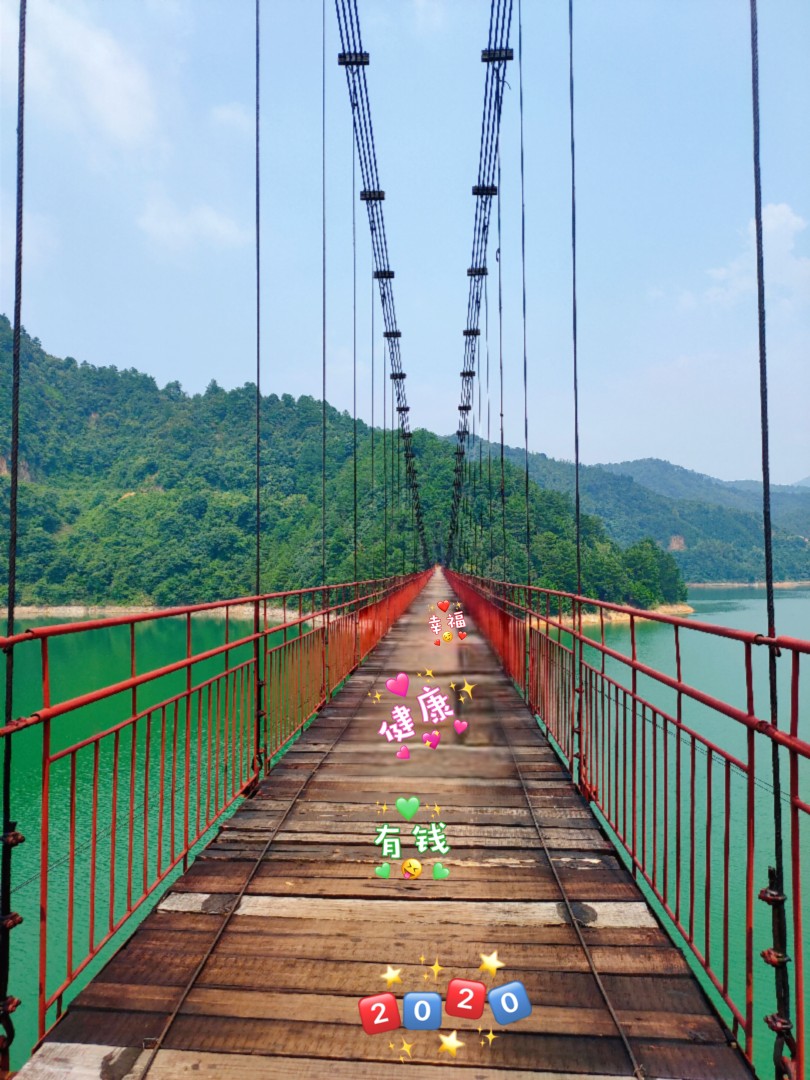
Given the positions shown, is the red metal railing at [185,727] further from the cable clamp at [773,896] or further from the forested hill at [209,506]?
the forested hill at [209,506]

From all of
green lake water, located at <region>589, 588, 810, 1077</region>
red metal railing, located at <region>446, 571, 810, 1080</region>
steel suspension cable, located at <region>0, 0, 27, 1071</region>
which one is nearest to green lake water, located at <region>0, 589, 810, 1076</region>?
green lake water, located at <region>589, 588, 810, 1077</region>

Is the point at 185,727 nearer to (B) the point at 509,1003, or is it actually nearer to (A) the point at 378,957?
(A) the point at 378,957

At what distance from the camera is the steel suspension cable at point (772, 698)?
1.83m

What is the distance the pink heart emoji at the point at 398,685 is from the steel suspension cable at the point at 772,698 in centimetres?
525

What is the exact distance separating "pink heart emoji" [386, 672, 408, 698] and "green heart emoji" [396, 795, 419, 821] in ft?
11.4

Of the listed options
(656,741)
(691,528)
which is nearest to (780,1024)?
(656,741)

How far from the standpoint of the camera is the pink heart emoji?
24.8 feet

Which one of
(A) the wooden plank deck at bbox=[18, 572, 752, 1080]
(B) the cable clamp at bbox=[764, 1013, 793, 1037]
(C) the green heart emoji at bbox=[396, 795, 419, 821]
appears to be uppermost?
(B) the cable clamp at bbox=[764, 1013, 793, 1037]

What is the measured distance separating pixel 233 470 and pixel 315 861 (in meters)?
90.6

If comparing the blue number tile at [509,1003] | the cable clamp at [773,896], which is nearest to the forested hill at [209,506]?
Result: the blue number tile at [509,1003]

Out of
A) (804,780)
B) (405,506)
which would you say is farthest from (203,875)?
(405,506)

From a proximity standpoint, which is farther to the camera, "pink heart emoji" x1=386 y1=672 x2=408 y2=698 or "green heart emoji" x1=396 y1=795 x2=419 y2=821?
"pink heart emoji" x1=386 y1=672 x2=408 y2=698

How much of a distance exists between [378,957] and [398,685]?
536 centimetres

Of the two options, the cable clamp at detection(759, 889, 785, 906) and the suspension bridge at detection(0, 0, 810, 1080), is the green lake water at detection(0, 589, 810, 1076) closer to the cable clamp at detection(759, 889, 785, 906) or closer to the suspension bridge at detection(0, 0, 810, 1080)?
the cable clamp at detection(759, 889, 785, 906)
